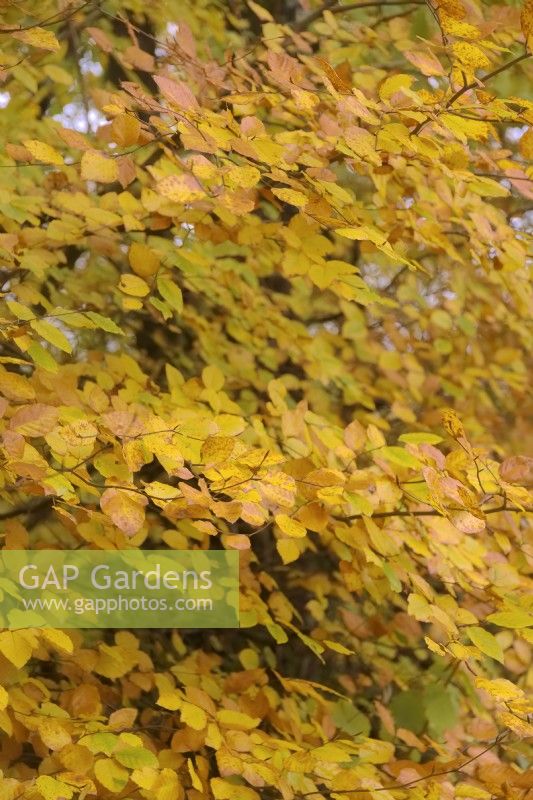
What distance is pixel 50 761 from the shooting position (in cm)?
161

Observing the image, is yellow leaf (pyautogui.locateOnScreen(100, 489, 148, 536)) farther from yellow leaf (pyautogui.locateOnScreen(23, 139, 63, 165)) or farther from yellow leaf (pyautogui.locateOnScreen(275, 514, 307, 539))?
yellow leaf (pyautogui.locateOnScreen(23, 139, 63, 165))

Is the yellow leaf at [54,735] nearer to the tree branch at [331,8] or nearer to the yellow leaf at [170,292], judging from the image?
the yellow leaf at [170,292]

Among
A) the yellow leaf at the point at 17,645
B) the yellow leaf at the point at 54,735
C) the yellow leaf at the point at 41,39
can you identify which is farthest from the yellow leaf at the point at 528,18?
the yellow leaf at the point at 54,735

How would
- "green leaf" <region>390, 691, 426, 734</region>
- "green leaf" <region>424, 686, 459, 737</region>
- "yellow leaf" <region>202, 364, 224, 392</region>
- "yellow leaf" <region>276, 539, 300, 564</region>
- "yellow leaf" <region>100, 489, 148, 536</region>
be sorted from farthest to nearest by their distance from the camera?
"green leaf" <region>390, 691, 426, 734</region> < "green leaf" <region>424, 686, 459, 737</region> < "yellow leaf" <region>202, 364, 224, 392</region> < "yellow leaf" <region>276, 539, 300, 564</region> < "yellow leaf" <region>100, 489, 148, 536</region>

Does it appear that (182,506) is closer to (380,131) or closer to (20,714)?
(20,714)

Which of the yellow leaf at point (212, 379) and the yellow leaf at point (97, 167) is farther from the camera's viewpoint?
the yellow leaf at point (212, 379)

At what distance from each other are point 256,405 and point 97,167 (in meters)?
1.18

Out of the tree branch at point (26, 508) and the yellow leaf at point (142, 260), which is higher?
the yellow leaf at point (142, 260)

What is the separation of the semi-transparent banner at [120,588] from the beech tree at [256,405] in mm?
74

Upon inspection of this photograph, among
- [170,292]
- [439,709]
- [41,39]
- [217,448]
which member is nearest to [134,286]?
[170,292]

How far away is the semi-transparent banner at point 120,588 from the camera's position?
1.74 meters

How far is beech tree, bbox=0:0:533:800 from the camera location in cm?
147

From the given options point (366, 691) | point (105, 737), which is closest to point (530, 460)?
point (105, 737)

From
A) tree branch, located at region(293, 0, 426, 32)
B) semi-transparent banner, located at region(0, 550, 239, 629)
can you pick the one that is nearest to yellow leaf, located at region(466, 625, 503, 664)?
semi-transparent banner, located at region(0, 550, 239, 629)
